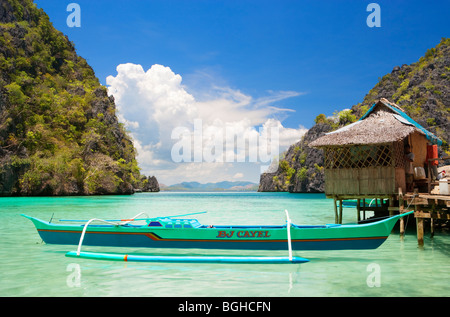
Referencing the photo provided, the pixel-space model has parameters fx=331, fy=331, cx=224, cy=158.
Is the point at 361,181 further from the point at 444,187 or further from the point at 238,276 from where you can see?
the point at 238,276

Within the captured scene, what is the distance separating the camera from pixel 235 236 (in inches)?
370

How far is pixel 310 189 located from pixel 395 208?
2984 inches

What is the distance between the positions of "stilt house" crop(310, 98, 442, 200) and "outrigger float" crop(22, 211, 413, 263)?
5.47 meters

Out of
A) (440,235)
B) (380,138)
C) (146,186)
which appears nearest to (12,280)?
(380,138)

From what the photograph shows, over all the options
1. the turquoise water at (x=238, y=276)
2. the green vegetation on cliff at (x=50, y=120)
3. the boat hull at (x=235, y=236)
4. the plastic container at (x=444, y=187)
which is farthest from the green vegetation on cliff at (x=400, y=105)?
the boat hull at (x=235, y=236)

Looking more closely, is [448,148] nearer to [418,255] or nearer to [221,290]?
[418,255]

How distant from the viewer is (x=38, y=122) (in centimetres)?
5041

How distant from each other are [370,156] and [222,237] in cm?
848

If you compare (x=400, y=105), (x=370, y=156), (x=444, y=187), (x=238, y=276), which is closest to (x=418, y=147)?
(x=370, y=156)

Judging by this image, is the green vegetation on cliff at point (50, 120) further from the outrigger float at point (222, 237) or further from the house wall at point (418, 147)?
the house wall at point (418, 147)

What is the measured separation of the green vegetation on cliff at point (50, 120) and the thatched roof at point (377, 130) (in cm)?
4426

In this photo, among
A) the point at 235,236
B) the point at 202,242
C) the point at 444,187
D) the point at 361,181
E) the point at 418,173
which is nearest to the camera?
the point at 235,236

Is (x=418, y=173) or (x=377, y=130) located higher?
(x=377, y=130)

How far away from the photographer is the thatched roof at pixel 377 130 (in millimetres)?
13703
